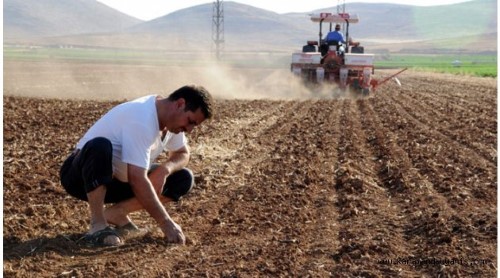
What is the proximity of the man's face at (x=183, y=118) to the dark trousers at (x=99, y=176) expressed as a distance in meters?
0.46

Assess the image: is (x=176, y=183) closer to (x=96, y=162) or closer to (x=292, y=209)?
(x=96, y=162)

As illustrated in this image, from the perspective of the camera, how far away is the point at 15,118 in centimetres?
1395

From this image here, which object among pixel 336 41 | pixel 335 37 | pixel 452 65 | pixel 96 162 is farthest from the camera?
pixel 452 65

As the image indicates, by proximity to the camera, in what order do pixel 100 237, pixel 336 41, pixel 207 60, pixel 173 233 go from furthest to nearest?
pixel 207 60 < pixel 336 41 < pixel 100 237 < pixel 173 233

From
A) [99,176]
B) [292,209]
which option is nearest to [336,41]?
[292,209]

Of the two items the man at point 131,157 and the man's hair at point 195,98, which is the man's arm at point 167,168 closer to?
the man at point 131,157

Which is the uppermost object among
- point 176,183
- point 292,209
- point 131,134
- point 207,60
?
point 131,134

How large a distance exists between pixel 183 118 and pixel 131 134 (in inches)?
14.0

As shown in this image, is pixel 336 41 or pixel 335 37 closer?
pixel 336 41

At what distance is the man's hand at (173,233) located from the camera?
5250 millimetres

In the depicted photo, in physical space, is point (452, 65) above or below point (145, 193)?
below

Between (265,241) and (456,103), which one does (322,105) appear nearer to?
(456,103)

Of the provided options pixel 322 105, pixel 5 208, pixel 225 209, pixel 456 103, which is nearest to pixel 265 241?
pixel 225 209

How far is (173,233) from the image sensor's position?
17.4 feet
